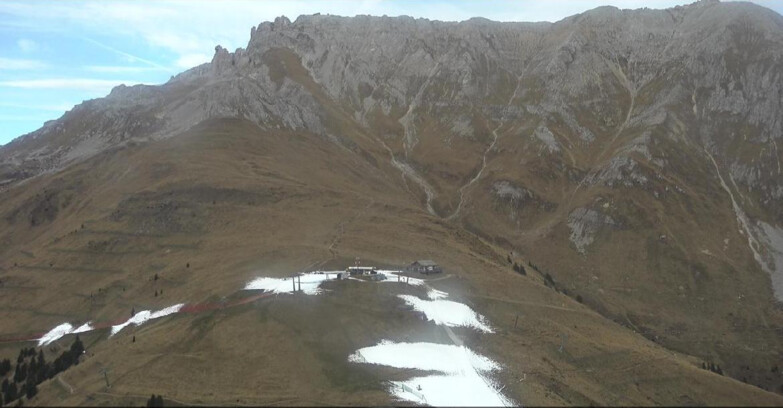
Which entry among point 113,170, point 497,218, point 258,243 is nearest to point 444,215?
point 497,218

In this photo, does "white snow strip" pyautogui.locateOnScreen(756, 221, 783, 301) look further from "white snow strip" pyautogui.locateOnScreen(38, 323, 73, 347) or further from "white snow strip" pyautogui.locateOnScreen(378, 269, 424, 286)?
"white snow strip" pyautogui.locateOnScreen(38, 323, 73, 347)

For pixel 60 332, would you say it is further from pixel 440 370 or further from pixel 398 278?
pixel 440 370

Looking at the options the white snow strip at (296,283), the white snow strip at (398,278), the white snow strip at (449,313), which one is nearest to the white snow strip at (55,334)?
the white snow strip at (296,283)

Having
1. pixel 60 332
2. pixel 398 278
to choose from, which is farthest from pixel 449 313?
pixel 60 332

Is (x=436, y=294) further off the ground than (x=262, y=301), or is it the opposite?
(x=262, y=301)

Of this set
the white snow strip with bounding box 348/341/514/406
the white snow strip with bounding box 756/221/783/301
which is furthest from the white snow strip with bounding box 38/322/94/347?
the white snow strip with bounding box 756/221/783/301

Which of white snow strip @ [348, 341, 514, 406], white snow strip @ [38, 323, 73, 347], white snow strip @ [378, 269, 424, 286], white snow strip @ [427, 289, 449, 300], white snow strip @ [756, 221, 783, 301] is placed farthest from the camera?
white snow strip @ [756, 221, 783, 301]
